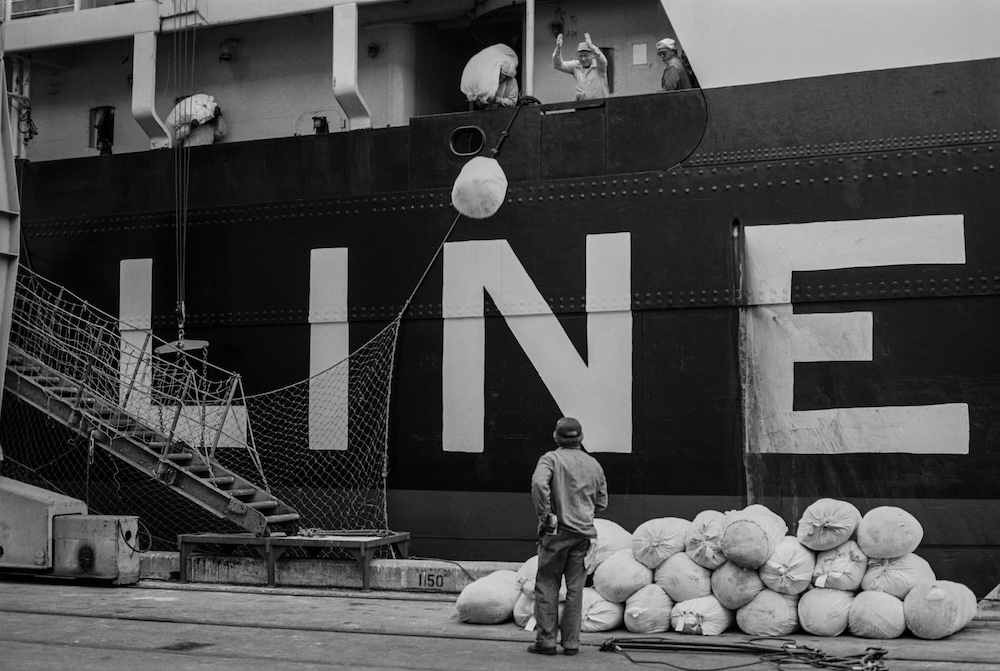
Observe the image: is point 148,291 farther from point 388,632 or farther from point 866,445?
point 866,445

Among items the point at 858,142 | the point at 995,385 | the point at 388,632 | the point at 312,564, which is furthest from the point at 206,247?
the point at 995,385

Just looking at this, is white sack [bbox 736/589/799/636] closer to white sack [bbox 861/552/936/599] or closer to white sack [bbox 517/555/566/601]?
white sack [bbox 861/552/936/599]

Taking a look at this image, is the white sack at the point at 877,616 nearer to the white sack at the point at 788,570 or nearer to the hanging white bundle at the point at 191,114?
the white sack at the point at 788,570

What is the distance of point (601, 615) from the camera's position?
299 inches

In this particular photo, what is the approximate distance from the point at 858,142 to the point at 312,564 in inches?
218

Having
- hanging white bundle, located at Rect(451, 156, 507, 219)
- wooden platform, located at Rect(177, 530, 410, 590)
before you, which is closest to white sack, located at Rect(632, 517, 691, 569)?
wooden platform, located at Rect(177, 530, 410, 590)

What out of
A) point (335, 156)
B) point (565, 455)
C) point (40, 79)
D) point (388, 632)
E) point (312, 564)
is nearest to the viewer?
point (565, 455)

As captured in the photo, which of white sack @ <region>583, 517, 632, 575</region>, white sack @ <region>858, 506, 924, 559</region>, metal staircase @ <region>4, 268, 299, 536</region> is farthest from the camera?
metal staircase @ <region>4, 268, 299, 536</region>

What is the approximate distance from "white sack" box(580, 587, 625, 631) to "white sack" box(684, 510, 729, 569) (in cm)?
60

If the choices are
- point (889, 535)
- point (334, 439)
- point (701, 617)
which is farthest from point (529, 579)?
point (334, 439)

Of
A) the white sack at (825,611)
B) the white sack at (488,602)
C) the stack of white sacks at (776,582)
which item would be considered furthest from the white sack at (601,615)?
the white sack at (825,611)

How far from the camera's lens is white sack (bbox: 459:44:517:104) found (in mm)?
10336

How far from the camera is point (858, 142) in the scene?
8.92m

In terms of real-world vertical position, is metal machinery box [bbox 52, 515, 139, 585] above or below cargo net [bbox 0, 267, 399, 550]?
below
